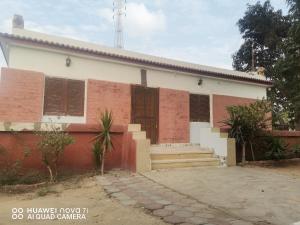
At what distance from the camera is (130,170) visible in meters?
9.48

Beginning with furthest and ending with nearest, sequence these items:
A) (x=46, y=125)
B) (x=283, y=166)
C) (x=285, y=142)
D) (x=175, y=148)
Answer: (x=285, y=142), (x=175, y=148), (x=283, y=166), (x=46, y=125)

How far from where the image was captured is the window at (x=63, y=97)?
1062 cm

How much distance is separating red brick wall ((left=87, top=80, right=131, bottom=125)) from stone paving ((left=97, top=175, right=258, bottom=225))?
3591 mm

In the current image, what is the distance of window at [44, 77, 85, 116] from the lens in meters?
10.6

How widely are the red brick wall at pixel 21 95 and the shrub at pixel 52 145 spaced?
64.1 inches

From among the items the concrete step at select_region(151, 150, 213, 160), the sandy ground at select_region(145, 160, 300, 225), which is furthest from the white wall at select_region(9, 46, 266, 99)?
the sandy ground at select_region(145, 160, 300, 225)

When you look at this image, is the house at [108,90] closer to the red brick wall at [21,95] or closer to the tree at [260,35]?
the red brick wall at [21,95]

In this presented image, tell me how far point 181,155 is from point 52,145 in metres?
4.31

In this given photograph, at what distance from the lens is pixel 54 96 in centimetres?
1070

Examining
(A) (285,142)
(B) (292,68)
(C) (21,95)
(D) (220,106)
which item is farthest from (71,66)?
(A) (285,142)

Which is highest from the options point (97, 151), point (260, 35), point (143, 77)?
point (260, 35)

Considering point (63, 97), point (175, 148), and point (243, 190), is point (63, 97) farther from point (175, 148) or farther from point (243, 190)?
point (243, 190)

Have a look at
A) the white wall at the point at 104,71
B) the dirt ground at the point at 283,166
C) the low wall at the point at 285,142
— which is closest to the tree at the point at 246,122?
the low wall at the point at 285,142

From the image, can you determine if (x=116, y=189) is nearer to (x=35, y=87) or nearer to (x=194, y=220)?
(x=194, y=220)
